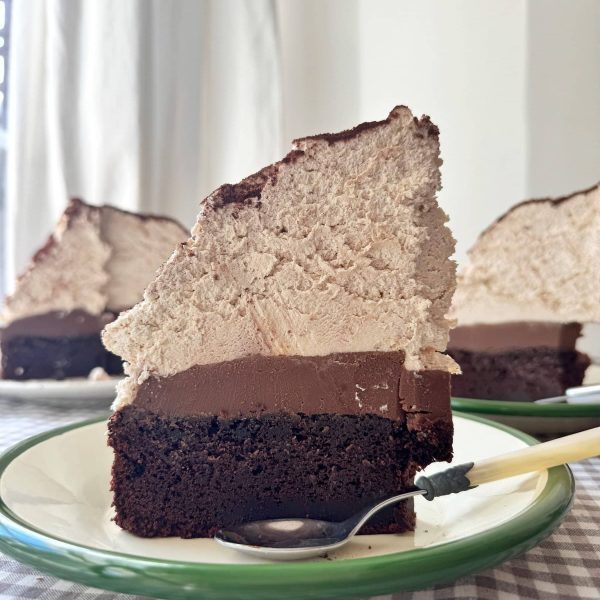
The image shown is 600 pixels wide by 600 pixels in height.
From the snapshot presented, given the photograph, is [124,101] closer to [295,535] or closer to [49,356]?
[49,356]

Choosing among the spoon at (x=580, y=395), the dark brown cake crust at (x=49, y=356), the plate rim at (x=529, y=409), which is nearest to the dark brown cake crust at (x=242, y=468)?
the plate rim at (x=529, y=409)

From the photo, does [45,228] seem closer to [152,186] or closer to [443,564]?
[152,186]

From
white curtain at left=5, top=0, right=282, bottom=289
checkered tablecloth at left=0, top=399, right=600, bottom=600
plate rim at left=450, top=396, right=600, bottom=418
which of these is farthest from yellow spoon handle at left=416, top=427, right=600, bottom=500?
white curtain at left=5, top=0, right=282, bottom=289

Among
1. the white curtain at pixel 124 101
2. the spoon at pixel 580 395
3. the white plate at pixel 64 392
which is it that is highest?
the white curtain at pixel 124 101

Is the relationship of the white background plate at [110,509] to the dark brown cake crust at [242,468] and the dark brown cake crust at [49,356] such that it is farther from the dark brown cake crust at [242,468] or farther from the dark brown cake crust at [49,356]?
the dark brown cake crust at [49,356]

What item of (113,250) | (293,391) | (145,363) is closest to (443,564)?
(293,391)

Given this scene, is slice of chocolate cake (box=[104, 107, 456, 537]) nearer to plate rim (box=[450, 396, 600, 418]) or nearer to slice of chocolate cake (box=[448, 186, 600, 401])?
plate rim (box=[450, 396, 600, 418])
